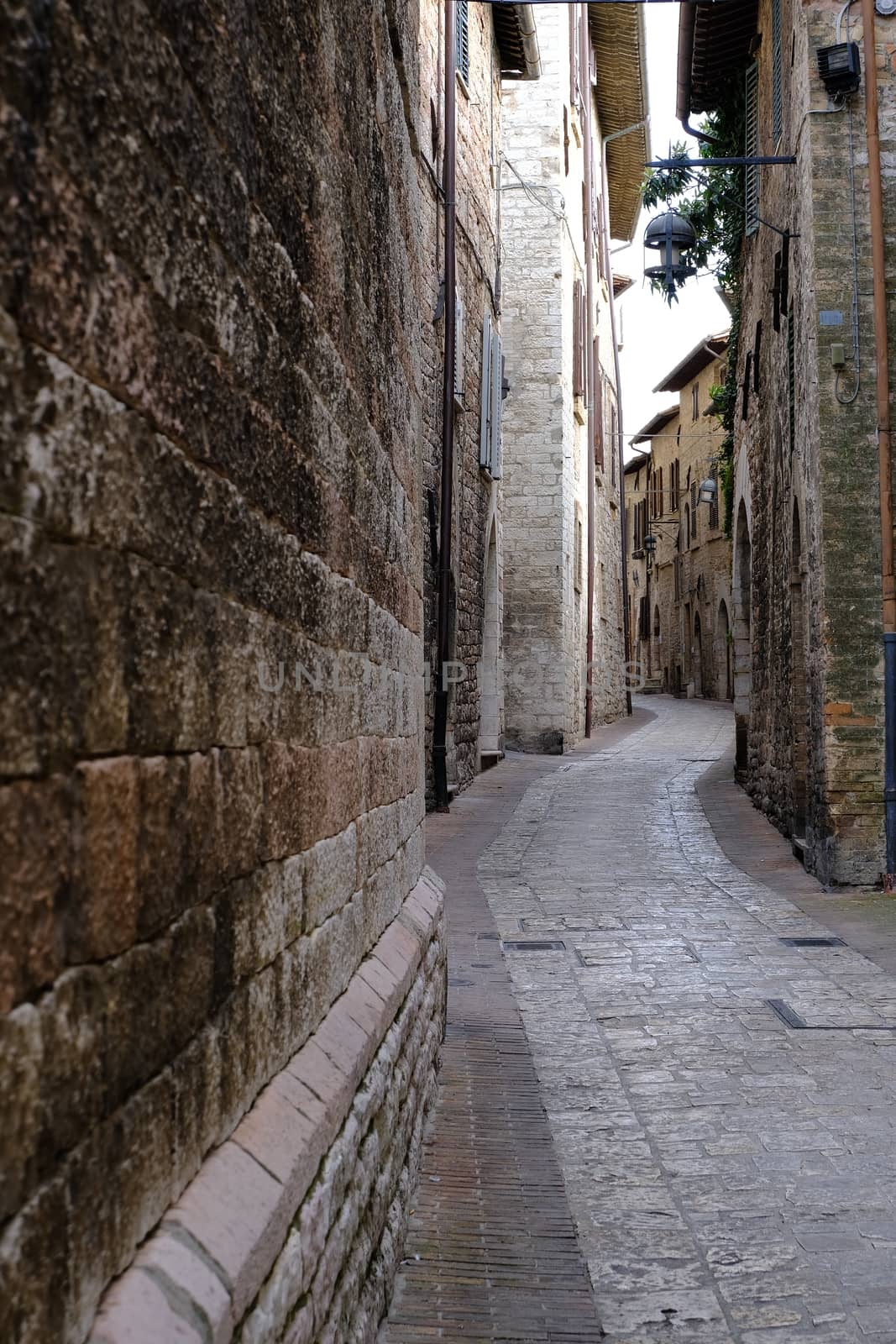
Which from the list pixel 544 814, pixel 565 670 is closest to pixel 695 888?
pixel 544 814

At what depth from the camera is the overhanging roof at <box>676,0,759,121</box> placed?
41.4 ft

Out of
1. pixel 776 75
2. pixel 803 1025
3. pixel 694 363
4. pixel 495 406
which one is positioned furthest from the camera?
pixel 694 363

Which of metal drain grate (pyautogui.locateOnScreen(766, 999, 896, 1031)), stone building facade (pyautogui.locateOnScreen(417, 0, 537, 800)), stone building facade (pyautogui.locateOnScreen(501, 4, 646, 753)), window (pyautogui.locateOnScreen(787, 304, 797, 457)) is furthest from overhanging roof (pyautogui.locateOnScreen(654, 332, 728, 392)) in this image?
metal drain grate (pyautogui.locateOnScreen(766, 999, 896, 1031))

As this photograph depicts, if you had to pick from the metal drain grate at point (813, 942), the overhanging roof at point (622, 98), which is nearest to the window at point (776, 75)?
the metal drain grate at point (813, 942)

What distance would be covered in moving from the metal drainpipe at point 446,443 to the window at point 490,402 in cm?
260

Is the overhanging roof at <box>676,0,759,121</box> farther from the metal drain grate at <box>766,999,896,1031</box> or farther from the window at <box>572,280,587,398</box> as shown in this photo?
the metal drain grate at <box>766,999,896,1031</box>

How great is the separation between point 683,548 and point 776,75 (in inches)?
1166

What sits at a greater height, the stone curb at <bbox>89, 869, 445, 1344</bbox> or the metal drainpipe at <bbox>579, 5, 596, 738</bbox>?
the metal drainpipe at <bbox>579, 5, 596, 738</bbox>

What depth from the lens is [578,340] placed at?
71.7 feet

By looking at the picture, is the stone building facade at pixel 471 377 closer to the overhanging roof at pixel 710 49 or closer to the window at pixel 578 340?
the overhanging roof at pixel 710 49

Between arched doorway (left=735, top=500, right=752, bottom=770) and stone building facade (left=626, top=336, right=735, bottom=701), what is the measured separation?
15117 mm

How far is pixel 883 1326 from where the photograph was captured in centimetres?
301

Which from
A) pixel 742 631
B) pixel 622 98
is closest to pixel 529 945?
pixel 742 631

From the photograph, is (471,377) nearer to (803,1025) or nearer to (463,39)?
(463,39)
